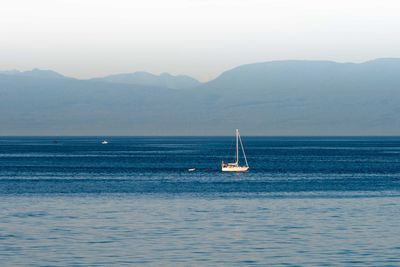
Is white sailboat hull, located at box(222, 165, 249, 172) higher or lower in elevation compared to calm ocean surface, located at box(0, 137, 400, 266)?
higher

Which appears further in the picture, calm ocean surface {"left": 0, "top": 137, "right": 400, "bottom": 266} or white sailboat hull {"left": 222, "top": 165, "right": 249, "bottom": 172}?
white sailboat hull {"left": 222, "top": 165, "right": 249, "bottom": 172}

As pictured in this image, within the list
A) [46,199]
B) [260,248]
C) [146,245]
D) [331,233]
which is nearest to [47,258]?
[146,245]

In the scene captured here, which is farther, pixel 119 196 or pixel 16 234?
pixel 119 196

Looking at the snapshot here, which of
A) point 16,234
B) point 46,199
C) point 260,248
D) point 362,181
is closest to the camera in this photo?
point 260,248

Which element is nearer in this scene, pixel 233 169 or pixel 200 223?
pixel 200 223

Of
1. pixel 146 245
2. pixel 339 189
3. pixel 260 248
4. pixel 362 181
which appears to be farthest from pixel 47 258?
pixel 362 181

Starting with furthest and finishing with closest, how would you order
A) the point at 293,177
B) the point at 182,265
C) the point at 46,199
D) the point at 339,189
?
the point at 293,177
the point at 339,189
the point at 46,199
the point at 182,265

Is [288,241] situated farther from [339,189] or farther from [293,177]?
[293,177]

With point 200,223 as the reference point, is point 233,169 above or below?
above

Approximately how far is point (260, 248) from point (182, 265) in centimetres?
686

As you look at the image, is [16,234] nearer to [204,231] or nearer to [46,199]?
[204,231]

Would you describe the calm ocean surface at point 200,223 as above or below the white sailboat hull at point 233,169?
below

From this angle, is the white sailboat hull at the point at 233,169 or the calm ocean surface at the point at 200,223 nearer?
the calm ocean surface at the point at 200,223

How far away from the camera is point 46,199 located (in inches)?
3314
